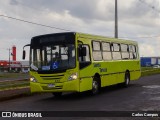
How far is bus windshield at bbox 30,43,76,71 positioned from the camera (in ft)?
60.7

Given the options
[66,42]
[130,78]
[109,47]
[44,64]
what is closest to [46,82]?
[44,64]

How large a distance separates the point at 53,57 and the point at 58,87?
4.41 ft

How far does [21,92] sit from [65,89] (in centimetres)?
358

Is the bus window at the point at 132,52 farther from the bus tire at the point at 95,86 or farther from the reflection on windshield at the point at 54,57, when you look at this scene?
the reflection on windshield at the point at 54,57

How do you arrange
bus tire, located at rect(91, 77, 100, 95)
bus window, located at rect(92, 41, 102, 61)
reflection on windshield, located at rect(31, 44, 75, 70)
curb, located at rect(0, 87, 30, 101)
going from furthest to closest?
bus window, located at rect(92, 41, 102, 61) < bus tire, located at rect(91, 77, 100, 95) < curb, located at rect(0, 87, 30, 101) < reflection on windshield, located at rect(31, 44, 75, 70)

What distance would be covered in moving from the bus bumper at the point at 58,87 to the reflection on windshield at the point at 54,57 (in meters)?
0.69

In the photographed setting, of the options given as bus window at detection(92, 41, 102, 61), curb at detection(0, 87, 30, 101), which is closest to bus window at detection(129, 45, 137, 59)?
bus window at detection(92, 41, 102, 61)

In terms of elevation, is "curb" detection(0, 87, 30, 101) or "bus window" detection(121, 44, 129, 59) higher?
"bus window" detection(121, 44, 129, 59)

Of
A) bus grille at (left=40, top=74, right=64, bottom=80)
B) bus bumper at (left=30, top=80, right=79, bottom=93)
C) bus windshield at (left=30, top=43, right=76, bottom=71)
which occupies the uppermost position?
bus windshield at (left=30, top=43, right=76, bottom=71)

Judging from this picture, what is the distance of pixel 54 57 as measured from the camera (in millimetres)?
18797

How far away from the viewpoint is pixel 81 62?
18938mm

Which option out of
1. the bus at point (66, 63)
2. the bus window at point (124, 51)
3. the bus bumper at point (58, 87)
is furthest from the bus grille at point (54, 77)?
the bus window at point (124, 51)

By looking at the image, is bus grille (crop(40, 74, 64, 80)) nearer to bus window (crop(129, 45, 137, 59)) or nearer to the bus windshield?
the bus windshield

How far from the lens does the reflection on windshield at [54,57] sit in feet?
60.7
